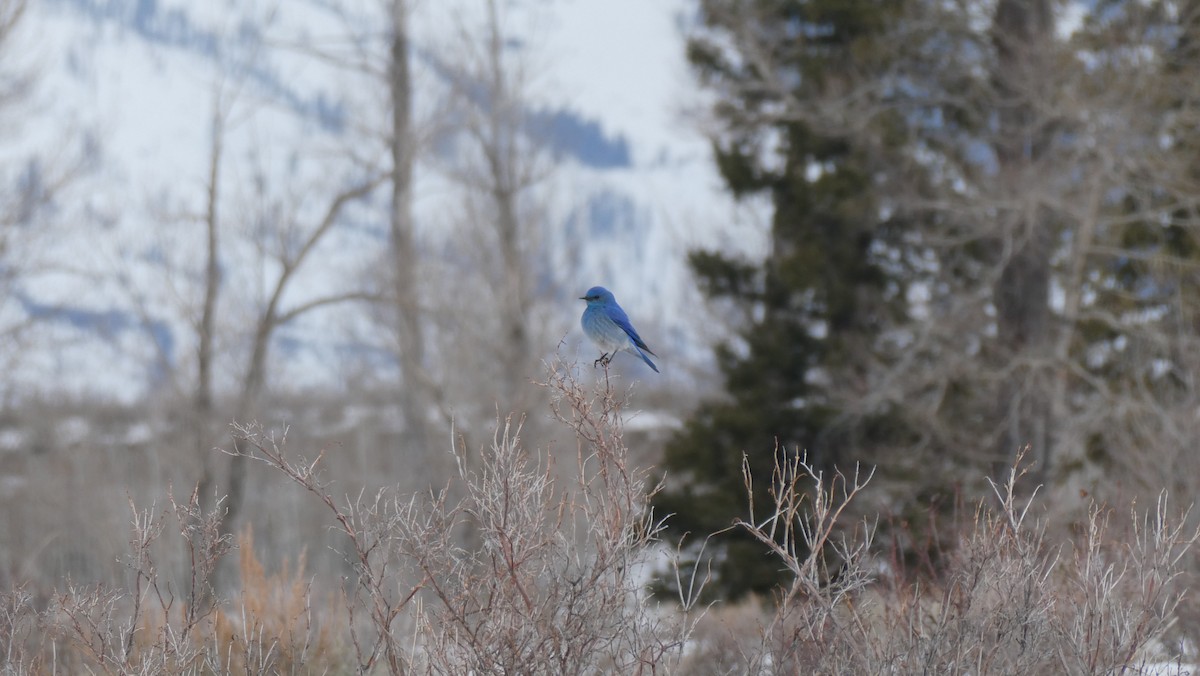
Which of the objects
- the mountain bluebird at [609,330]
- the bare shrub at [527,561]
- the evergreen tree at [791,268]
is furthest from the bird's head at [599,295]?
the evergreen tree at [791,268]

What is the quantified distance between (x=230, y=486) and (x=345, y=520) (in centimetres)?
1247

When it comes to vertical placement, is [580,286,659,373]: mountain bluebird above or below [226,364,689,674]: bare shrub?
above

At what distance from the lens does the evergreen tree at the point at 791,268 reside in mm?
13828

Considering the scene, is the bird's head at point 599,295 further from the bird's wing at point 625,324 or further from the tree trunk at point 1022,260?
the tree trunk at point 1022,260

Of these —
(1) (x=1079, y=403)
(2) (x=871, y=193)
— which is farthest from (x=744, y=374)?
(1) (x=1079, y=403)

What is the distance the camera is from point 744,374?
14328mm

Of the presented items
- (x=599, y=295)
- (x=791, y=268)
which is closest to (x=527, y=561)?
(x=599, y=295)

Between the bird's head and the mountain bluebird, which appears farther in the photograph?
the bird's head

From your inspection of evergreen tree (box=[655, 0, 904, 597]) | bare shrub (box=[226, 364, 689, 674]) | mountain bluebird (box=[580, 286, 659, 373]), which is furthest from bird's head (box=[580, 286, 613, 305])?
evergreen tree (box=[655, 0, 904, 597])

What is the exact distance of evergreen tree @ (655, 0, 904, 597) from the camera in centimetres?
1383

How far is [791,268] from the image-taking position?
1384cm

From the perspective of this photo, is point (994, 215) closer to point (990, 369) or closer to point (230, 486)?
point (990, 369)

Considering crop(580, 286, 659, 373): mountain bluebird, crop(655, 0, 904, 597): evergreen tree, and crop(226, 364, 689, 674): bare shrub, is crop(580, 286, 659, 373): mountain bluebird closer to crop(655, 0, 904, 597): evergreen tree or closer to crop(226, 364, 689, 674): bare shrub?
crop(226, 364, 689, 674): bare shrub

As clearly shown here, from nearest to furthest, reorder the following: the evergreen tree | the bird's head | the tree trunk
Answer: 1. the bird's head
2. the tree trunk
3. the evergreen tree
